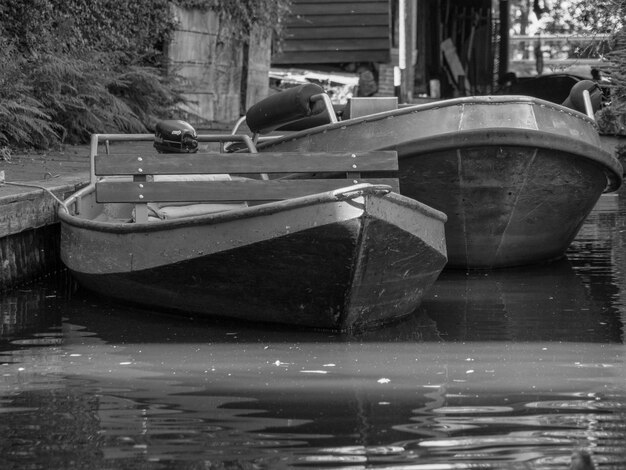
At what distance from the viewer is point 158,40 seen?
17.5m

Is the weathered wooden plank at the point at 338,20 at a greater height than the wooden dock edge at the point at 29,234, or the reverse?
the weathered wooden plank at the point at 338,20

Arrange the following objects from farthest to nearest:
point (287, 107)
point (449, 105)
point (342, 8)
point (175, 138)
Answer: point (342, 8) → point (287, 107) → point (449, 105) → point (175, 138)

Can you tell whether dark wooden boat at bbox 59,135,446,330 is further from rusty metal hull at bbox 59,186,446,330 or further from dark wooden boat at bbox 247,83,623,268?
dark wooden boat at bbox 247,83,623,268

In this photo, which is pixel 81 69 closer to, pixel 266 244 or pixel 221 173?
pixel 221 173

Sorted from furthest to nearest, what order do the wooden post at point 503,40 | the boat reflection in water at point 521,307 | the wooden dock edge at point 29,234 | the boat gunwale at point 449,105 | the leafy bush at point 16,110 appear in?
the wooden post at point 503,40, the leafy bush at point 16,110, the boat gunwale at point 449,105, the wooden dock edge at point 29,234, the boat reflection in water at point 521,307

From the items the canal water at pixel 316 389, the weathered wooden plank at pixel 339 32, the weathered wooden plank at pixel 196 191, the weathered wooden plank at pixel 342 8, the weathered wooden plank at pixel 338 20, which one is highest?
the weathered wooden plank at pixel 342 8

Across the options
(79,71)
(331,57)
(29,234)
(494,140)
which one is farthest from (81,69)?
(331,57)

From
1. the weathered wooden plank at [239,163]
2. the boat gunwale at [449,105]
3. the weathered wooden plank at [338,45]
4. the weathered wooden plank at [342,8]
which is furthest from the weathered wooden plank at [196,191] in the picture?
the weathered wooden plank at [342,8]

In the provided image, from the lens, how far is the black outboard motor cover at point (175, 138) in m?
8.06

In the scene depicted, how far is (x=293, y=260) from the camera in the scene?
20.8ft

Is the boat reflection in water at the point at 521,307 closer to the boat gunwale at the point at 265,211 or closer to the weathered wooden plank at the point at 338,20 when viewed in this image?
the boat gunwale at the point at 265,211

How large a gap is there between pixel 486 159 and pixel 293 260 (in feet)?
9.11

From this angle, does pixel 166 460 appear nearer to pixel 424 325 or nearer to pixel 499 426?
pixel 499 426

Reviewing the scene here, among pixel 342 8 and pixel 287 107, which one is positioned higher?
pixel 342 8
